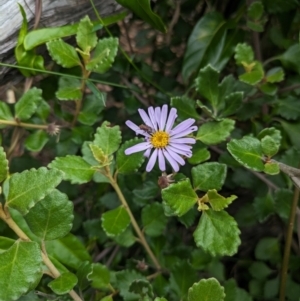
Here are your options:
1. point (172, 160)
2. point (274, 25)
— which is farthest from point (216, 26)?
point (172, 160)

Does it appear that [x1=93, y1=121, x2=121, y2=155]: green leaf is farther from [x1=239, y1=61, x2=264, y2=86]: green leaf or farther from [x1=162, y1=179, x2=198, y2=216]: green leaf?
[x1=239, y1=61, x2=264, y2=86]: green leaf

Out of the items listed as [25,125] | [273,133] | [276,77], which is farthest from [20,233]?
[276,77]

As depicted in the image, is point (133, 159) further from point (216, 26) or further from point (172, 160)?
point (216, 26)

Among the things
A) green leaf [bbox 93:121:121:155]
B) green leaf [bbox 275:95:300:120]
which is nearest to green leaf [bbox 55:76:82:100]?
green leaf [bbox 93:121:121:155]

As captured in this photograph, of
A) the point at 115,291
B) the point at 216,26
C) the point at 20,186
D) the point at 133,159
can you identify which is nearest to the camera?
the point at 20,186

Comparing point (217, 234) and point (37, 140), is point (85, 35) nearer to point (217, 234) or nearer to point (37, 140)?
point (37, 140)
